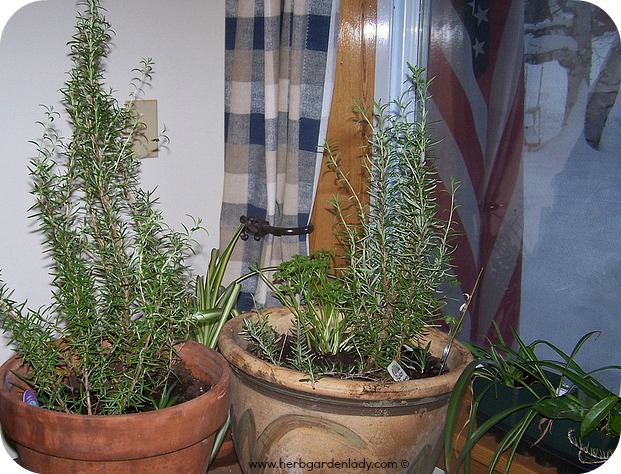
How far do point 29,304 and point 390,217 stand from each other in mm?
665

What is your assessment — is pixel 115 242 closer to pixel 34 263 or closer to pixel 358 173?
pixel 34 263

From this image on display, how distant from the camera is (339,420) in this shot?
91 cm

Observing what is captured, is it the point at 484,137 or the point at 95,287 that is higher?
the point at 484,137

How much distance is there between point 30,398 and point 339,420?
40 cm

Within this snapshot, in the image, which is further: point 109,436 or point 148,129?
point 148,129

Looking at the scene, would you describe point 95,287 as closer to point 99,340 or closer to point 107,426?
point 99,340

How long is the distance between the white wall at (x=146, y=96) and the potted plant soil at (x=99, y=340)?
0.91 ft

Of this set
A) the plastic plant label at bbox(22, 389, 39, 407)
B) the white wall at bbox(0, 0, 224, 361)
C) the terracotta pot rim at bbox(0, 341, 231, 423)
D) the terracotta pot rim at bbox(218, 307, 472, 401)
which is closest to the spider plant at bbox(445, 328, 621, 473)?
the terracotta pot rim at bbox(218, 307, 472, 401)

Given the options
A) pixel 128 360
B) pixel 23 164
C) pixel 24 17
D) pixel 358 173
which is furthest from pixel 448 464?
pixel 24 17

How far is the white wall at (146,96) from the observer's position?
1.14 metres

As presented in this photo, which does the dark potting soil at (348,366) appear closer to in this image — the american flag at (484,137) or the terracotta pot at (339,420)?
the terracotta pot at (339,420)

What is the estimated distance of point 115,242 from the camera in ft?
2.90

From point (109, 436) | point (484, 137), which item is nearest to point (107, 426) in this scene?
point (109, 436)

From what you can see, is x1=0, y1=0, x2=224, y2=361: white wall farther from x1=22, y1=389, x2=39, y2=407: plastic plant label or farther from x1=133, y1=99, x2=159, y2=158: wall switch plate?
x1=22, y1=389, x2=39, y2=407: plastic plant label
